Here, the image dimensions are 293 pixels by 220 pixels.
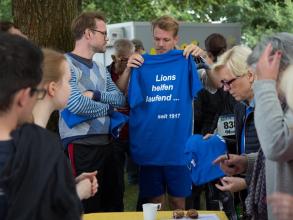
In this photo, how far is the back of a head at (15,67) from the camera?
1642 mm

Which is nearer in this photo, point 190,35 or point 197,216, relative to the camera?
point 197,216

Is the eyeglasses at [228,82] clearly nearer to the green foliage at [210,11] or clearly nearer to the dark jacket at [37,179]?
the dark jacket at [37,179]

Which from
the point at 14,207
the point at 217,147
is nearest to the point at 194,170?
the point at 217,147

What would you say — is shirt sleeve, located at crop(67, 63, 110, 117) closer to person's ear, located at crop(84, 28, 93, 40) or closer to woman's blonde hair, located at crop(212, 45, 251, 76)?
person's ear, located at crop(84, 28, 93, 40)

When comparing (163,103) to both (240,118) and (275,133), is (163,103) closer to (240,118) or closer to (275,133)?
(240,118)

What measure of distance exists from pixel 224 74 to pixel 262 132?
46.5 inches

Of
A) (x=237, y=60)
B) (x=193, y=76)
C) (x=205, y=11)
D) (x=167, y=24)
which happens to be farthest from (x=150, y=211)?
(x=205, y=11)

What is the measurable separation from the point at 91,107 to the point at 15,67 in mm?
2314

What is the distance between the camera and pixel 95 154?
413cm

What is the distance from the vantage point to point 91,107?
3.96m

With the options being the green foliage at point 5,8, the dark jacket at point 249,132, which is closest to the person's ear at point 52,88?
the dark jacket at point 249,132

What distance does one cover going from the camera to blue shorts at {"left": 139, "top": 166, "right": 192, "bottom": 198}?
473cm

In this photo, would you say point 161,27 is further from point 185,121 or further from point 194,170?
point 194,170

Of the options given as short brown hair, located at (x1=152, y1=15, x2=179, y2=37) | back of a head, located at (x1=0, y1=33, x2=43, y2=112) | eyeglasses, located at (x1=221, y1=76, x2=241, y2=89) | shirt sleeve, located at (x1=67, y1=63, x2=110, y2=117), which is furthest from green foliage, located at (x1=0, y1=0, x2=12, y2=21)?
back of a head, located at (x1=0, y1=33, x2=43, y2=112)
